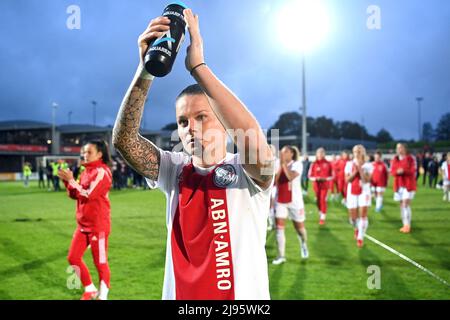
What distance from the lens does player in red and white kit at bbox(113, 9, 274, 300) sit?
1791 mm

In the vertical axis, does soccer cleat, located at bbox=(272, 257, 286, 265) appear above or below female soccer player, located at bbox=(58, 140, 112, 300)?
below

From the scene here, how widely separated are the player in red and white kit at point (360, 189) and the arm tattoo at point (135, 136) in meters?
7.55

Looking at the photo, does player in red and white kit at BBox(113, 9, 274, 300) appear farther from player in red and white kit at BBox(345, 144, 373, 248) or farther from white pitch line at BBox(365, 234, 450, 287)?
player in red and white kit at BBox(345, 144, 373, 248)

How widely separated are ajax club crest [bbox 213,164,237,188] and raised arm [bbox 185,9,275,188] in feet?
1.13

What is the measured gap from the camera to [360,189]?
9.39 meters

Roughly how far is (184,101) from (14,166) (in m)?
52.7

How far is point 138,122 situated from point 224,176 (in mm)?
474

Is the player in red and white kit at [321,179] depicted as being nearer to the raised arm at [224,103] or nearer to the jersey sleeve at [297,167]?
the jersey sleeve at [297,167]

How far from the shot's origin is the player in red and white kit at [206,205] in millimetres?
1791

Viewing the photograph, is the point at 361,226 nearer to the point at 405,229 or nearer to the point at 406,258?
the point at 406,258

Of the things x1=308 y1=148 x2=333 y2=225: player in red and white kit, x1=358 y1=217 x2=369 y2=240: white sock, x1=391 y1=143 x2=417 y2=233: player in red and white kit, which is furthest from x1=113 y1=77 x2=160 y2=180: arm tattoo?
x1=308 y1=148 x2=333 y2=225: player in red and white kit

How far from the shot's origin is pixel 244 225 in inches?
75.0
